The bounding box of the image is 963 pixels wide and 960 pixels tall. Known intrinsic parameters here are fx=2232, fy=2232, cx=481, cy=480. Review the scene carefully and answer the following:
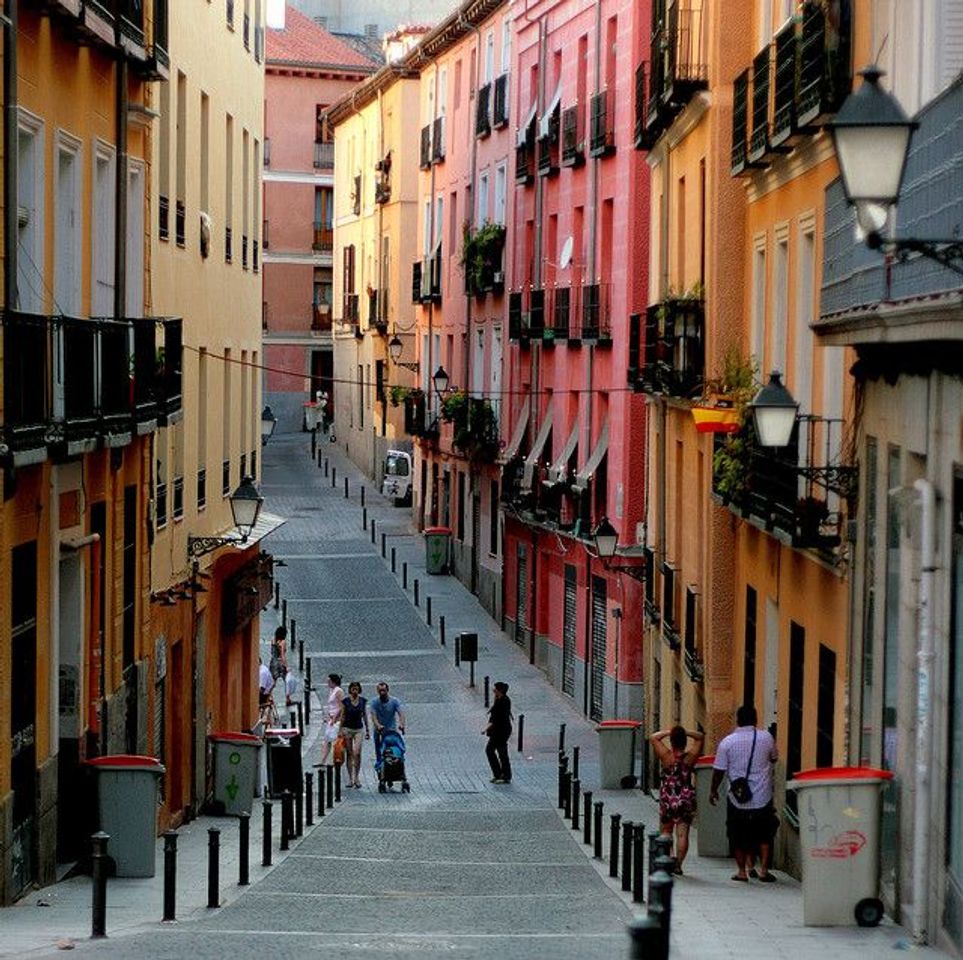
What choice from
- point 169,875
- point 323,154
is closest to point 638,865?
point 169,875

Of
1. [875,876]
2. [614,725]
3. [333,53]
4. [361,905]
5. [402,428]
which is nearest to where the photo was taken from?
[875,876]

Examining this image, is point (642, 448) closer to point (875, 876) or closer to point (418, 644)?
point (418, 644)

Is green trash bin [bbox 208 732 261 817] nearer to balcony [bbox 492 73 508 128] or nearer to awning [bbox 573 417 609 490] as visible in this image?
awning [bbox 573 417 609 490]

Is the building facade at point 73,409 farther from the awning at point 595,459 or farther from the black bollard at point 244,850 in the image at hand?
the awning at point 595,459

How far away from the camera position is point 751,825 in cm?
1834

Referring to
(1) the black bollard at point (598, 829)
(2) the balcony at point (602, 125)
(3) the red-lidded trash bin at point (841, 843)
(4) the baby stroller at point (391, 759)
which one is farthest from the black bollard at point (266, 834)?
(2) the balcony at point (602, 125)

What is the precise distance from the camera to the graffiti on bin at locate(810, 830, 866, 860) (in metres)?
14.3

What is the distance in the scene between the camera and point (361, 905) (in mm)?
17453

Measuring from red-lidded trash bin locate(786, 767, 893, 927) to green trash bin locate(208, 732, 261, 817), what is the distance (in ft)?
42.8

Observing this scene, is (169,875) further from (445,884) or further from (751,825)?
(751,825)

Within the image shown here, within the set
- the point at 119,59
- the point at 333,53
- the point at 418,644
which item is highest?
the point at 333,53

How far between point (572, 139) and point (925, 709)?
2943 centimetres

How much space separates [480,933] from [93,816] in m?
5.07

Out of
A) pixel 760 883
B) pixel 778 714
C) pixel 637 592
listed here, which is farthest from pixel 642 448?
pixel 760 883
